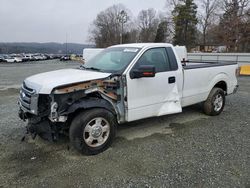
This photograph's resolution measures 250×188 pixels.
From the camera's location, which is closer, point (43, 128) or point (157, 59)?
point (43, 128)

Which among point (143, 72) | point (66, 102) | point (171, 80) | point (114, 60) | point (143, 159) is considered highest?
point (114, 60)

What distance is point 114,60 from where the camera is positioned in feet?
16.1

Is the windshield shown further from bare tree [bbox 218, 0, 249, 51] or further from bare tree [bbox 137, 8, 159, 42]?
bare tree [bbox 137, 8, 159, 42]

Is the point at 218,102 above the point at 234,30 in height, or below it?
below

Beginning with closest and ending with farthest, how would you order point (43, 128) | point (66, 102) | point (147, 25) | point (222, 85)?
point (66, 102), point (43, 128), point (222, 85), point (147, 25)

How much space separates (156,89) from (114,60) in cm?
104

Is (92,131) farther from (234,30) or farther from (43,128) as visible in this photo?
(234,30)

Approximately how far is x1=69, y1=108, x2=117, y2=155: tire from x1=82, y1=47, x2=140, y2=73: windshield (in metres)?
0.89

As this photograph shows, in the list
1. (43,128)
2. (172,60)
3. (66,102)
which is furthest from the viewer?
(172,60)

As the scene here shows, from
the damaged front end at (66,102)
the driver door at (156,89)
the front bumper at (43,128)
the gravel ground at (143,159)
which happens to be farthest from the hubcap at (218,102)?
the front bumper at (43,128)

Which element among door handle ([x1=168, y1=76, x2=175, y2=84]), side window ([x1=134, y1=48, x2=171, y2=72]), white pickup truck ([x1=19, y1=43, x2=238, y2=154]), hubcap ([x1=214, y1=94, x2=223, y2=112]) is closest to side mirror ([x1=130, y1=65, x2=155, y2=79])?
white pickup truck ([x1=19, y1=43, x2=238, y2=154])

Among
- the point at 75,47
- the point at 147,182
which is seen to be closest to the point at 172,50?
the point at 147,182

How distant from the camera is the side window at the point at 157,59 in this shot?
4.80m

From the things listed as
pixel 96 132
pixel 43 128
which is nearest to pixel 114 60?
pixel 96 132
